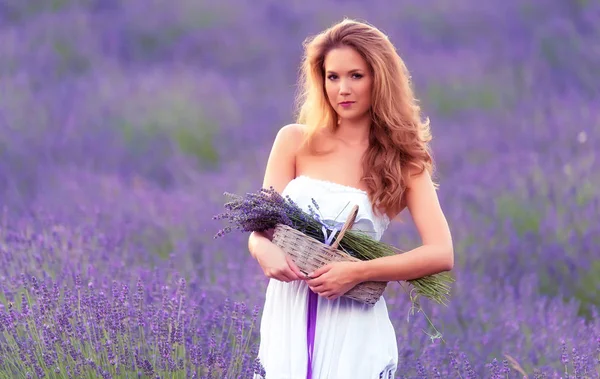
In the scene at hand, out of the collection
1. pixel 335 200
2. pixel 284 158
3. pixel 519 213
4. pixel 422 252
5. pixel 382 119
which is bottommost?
pixel 422 252

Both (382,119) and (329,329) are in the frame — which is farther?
(382,119)

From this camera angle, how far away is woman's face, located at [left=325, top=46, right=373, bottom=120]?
3096mm

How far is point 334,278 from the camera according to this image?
110 inches

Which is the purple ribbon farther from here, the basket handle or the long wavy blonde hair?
the long wavy blonde hair

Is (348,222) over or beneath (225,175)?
beneath

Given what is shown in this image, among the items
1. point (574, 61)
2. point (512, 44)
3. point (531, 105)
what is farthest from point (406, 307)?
point (512, 44)

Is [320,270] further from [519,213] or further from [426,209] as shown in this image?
[519,213]

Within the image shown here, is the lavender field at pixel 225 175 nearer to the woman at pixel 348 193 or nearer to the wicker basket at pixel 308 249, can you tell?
the woman at pixel 348 193

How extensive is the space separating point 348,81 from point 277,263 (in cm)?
58

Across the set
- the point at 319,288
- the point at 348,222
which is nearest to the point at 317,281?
the point at 319,288

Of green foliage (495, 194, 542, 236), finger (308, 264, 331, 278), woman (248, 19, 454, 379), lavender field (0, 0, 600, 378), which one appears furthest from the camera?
green foliage (495, 194, 542, 236)

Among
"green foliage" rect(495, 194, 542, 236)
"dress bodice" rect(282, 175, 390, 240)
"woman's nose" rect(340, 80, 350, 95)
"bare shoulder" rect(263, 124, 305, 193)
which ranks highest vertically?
"green foliage" rect(495, 194, 542, 236)

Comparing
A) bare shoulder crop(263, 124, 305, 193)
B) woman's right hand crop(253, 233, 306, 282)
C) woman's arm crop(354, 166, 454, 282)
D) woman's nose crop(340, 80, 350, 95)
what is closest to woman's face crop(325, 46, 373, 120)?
woman's nose crop(340, 80, 350, 95)

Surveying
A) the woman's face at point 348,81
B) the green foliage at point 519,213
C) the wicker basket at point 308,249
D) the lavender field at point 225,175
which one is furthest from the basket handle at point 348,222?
the green foliage at point 519,213
